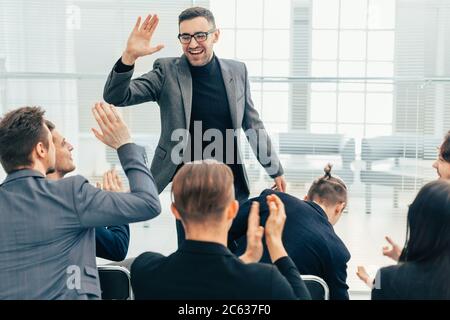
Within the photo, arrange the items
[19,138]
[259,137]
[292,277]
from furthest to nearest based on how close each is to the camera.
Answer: [259,137] < [19,138] < [292,277]

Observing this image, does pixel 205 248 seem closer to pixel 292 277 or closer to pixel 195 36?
pixel 292 277

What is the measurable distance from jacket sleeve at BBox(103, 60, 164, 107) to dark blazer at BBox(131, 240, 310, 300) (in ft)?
4.31

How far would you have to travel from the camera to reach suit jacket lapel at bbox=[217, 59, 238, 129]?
3051 millimetres

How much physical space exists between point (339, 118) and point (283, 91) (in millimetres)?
431

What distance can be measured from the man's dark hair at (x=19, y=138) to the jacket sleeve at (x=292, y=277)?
32.0 inches

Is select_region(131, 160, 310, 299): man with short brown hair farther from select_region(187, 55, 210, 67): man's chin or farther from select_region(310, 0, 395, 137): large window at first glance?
select_region(310, 0, 395, 137): large window

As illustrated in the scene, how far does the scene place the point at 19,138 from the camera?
6.25 feet

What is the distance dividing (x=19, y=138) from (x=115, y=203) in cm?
37

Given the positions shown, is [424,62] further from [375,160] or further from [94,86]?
[94,86]

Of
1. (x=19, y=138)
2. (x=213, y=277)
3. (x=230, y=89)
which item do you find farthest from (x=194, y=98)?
(x=213, y=277)

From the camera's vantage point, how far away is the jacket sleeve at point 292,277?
165 centimetres

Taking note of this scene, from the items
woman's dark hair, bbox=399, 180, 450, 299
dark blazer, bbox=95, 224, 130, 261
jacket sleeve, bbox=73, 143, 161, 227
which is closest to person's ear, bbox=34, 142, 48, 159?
jacket sleeve, bbox=73, 143, 161, 227

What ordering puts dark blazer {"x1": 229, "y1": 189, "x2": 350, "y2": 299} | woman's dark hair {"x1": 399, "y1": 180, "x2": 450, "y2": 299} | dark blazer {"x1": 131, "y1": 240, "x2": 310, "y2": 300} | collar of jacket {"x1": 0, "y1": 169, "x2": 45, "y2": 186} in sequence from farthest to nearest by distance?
dark blazer {"x1": 229, "y1": 189, "x2": 350, "y2": 299}
collar of jacket {"x1": 0, "y1": 169, "x2": 45, "y2": 186}
woman's dark hair {"x1": 399, "y1": 180, "x2": 450, "y2": 299}
dark blazer {"x1": 131, "y1": 240, "x2": 310, "y2": 300}
